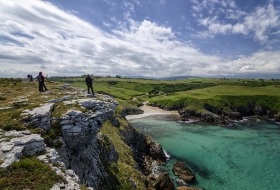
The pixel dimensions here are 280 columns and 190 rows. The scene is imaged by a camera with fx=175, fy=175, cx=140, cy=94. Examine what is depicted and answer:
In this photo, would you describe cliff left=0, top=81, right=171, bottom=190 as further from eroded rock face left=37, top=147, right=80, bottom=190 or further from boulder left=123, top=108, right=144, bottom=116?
boulder left=123, top=108, right=144, bottom=116

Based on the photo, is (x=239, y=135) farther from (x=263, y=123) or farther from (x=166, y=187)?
(x=166, y=187)

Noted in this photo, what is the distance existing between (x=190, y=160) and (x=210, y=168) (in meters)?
5.98

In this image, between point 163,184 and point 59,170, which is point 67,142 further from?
point 163,184

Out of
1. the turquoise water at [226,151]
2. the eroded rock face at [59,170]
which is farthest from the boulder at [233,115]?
the eroded rock face at [59,170]

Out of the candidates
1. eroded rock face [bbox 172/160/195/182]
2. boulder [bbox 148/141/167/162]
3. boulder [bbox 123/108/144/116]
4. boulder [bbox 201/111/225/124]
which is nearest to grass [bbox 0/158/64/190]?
eroded rock face [bbox 172/160/195/182]

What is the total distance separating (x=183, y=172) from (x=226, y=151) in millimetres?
21593

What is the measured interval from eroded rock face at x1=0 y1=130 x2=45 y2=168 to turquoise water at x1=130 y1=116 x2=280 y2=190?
33303 mm

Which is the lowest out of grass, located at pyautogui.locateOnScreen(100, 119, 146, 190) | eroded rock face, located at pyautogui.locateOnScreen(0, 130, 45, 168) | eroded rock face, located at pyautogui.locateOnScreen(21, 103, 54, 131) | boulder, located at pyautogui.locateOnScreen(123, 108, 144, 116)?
boulder, located at pyautogui.locateOnScreen(123, 108, 144, 116)

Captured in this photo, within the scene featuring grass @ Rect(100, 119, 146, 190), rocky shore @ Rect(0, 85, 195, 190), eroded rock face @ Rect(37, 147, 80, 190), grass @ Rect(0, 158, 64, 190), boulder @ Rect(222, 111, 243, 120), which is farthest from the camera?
boulder @ Rect(222, 111, 243, 120)

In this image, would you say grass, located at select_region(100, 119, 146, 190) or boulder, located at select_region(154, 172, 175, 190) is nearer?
grass, located at select_region(100, 119, 146, 190)

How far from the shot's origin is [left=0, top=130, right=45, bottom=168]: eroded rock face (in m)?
12.8

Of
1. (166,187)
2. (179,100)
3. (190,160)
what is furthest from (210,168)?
(179,100)

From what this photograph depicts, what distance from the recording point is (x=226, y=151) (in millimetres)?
53906

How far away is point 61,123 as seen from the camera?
62.4 ft
